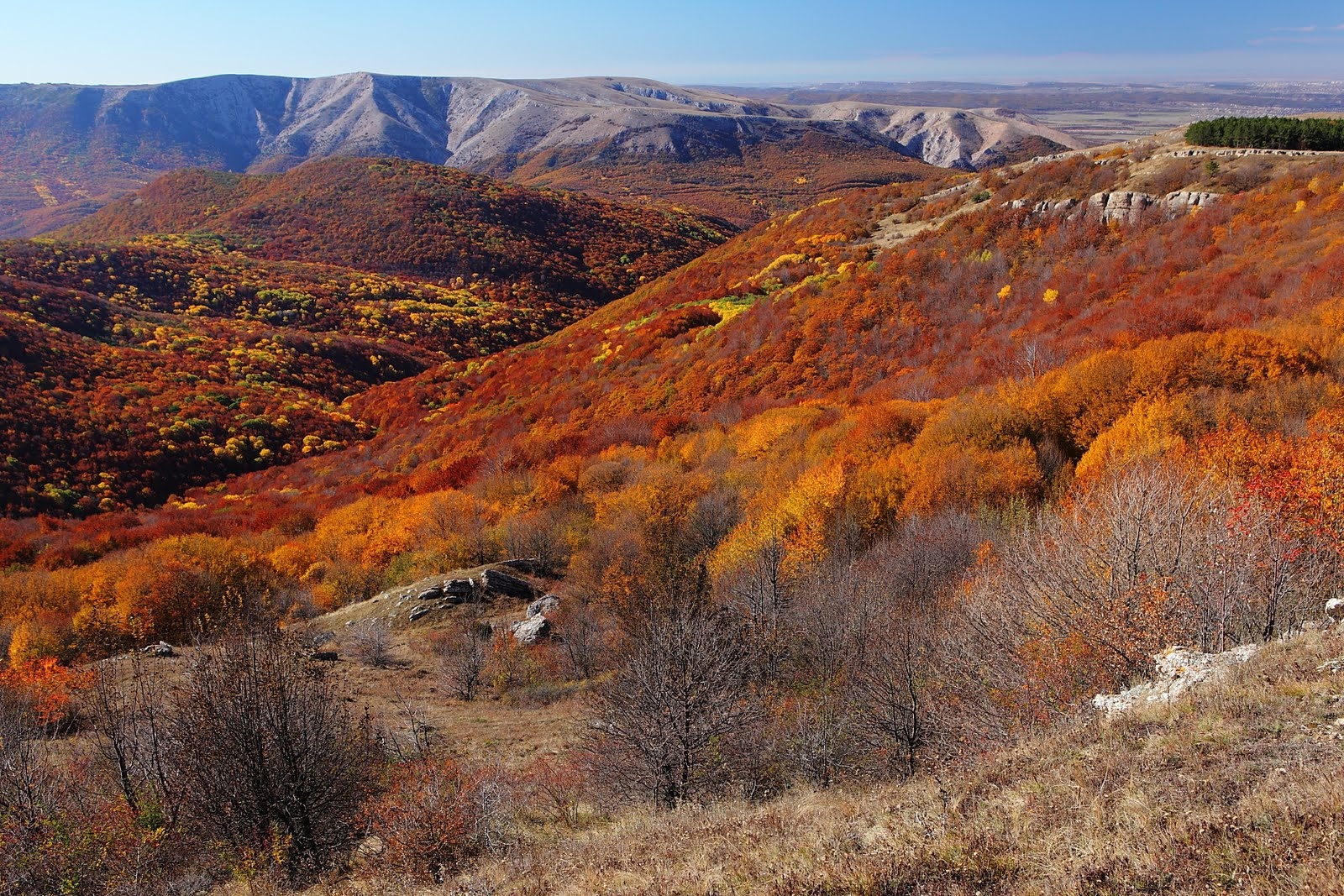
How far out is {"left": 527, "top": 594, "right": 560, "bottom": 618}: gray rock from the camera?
2240 cm

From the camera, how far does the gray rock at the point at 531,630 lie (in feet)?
68.9

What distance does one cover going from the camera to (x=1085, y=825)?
5.41 metres

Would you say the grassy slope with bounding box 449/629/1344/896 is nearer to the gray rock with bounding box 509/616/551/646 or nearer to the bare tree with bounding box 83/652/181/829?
the bare tree with bounding box 83/652/181/829

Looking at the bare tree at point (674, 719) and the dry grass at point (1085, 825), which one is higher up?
the dry grass at point (1085, 825)

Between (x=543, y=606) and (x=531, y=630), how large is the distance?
4.87ft

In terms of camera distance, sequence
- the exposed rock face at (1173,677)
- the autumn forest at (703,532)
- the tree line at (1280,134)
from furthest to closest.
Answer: the tree line at (1280,134)
the autumn forest at (703,532)
the exposed rock face at (1173,677)

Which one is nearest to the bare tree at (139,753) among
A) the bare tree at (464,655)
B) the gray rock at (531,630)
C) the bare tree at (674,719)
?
the bare tree at (674,719)

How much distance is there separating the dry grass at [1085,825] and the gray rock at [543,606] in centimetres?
1425

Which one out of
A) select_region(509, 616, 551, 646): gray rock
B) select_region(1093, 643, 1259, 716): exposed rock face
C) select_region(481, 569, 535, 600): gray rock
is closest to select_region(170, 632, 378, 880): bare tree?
select_region(509, 616, 551, 646): gray rock

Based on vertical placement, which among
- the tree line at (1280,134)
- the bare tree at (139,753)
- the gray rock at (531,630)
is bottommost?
the gray rock at (531,630)

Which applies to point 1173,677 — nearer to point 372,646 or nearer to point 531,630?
point 531,630

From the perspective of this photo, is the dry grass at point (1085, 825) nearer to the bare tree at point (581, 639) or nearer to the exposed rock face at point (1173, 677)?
the exposed rock face at point (1173, 677)

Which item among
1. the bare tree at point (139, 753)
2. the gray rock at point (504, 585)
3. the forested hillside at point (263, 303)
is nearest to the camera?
the bare tree at point (139, 753)

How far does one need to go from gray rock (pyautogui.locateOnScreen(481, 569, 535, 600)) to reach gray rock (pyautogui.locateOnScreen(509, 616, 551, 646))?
2.17 m
